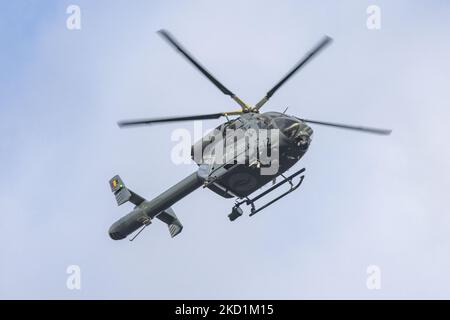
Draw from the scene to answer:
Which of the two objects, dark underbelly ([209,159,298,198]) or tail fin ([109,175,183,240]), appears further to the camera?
tail fin ([109,175,183,240])

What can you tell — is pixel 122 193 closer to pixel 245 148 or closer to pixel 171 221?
pixel 171 221

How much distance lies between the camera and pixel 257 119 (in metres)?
37.0

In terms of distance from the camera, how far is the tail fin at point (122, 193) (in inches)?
1630

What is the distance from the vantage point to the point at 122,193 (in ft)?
137

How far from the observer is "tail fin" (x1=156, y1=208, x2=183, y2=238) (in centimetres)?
4272

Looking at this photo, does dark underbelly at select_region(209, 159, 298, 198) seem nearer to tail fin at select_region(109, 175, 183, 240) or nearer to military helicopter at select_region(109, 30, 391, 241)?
military helicopter at select_region(109, 30, 391, 241)

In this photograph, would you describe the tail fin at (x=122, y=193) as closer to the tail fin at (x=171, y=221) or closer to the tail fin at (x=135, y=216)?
the tail fin at (x=135, y=216)

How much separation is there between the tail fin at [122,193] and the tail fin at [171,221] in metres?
1.71

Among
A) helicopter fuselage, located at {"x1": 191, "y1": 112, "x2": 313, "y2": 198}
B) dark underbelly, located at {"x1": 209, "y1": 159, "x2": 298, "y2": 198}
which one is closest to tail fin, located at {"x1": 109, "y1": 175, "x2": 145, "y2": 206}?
helicopter fuselage, located at {"x1": 191, "y1": 112, "x2": 313, "y2": 198}

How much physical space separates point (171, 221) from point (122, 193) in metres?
2.62

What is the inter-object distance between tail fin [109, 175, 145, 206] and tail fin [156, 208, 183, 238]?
171 cm

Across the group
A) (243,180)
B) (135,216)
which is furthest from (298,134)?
(135,216)
